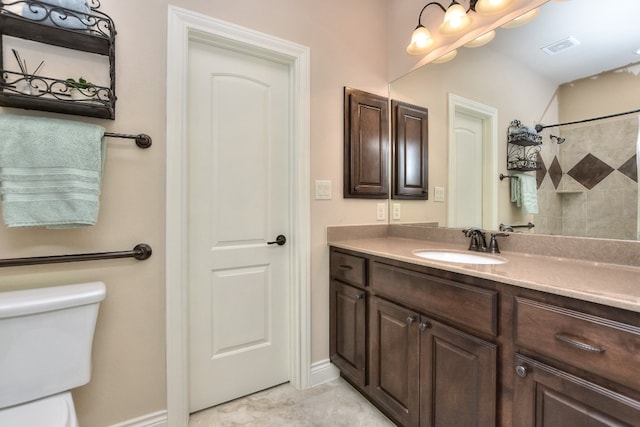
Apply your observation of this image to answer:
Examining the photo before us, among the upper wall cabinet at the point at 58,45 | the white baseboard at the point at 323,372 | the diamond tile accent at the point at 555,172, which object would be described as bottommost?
the white baseboard at the point at 323,372

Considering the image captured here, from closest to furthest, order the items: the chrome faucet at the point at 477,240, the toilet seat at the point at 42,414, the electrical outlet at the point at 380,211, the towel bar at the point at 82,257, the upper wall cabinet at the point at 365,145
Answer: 1. the toilet seat at the point at 42,414
2. the towel bar at the point at 82,257
3. the chrome faucet at the point at 477,240
4. the upper wall cabinet at the point at 365,145
5. the electrical outlet at the point at 380,211

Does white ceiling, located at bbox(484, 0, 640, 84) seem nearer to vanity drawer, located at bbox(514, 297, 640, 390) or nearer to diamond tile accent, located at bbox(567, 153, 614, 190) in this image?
diamond tile accent, located at bbox(567, 153, 614, 190)

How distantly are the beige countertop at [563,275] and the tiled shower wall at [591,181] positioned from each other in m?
0.17

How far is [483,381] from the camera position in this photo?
3.28 feet

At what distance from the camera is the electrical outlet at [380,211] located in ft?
6.79

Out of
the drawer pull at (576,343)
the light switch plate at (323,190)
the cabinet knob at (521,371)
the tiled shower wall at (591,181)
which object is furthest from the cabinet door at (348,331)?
the tiled shower wall at (591,181)

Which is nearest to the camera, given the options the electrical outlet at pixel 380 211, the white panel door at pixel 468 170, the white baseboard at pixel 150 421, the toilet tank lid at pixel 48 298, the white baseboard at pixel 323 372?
the toilet tank lid at pixel 48 298

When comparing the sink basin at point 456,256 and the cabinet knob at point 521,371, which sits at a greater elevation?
the sink basin at point 456,256

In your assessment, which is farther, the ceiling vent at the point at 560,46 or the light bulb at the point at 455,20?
the light bulb at the point at 455,20

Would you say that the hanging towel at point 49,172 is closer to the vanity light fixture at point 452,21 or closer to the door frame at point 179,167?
the door frame at point 179,167

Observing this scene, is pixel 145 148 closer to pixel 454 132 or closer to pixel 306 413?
pixel 306 413

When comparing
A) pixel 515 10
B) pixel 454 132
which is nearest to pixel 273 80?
pixel 454 132

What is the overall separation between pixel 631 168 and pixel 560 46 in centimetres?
64

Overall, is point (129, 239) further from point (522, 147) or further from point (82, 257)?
point (522, 147)
